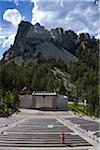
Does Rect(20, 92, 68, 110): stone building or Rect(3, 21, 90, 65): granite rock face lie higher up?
Rect(3, 21, 90, 65): granite rock face

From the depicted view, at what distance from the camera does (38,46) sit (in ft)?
485

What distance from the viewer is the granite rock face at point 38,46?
143000 millimetres

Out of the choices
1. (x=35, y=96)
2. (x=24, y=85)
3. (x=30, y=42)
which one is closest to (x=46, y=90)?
(x=24, y=85)

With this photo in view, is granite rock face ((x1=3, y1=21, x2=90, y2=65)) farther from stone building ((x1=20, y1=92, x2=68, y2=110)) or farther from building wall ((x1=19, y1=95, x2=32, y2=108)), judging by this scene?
building wall ((x1=19, y1=95, x2=32, y2=108))

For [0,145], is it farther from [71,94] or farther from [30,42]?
[30,42]

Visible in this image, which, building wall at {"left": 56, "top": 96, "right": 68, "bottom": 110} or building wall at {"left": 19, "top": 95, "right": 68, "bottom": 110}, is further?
building wall at {"left": 19, "top": 95, "right": 68, "bottom": 110}

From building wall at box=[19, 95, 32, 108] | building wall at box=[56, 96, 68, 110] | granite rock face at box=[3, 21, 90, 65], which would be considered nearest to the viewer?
building wall at box=[56, 96, 68, 110]

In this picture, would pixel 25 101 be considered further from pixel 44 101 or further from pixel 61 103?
pixel 61 103

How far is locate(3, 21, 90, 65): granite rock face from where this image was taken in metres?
143

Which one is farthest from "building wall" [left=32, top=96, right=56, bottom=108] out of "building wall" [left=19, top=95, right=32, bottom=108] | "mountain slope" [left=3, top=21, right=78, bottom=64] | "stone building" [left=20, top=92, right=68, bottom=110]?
"mountain slope" [left=3, top=21, right=78, bottom=64]

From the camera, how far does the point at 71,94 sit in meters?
99.9

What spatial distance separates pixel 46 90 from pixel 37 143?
6596cm

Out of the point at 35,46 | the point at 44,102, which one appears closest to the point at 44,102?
the point at 44,102

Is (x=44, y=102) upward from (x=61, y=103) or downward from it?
upward
